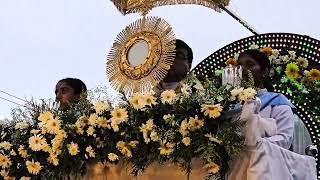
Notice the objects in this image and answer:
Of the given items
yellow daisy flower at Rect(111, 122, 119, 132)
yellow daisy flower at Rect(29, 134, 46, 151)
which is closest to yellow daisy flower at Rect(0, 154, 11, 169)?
yellow daisy flower at Rect(29, 134, 46, 151)

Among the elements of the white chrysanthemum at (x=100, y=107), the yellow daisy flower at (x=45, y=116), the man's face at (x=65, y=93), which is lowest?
the yellow daisy flower at (x=45, y=116)

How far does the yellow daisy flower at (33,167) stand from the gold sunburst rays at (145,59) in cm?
74

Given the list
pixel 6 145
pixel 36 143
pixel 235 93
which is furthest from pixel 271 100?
pixel 6 145

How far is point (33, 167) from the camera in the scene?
432 centimetres

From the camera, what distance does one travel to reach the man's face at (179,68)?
4855 mm

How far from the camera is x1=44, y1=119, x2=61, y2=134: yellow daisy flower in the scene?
426 centimetres

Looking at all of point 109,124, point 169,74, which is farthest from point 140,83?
point 109,124

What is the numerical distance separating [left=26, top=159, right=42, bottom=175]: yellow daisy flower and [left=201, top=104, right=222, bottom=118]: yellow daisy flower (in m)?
1.17

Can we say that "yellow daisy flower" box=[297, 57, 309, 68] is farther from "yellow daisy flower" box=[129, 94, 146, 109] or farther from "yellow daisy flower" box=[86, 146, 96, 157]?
"yellow daisy flower" box=[86, 146, 96, 157]

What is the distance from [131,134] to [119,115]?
5.2 inches

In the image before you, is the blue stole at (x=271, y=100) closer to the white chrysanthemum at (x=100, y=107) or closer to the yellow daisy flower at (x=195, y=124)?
the yellow daisy flower at (x=195, y=124)

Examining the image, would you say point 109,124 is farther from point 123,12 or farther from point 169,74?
point 123,12

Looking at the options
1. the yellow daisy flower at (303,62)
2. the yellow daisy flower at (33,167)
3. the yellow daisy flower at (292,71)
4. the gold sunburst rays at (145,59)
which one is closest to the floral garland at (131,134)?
the yellow daisy flower at (33,167)

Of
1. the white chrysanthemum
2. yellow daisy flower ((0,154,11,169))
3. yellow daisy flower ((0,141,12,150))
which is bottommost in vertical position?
yellow daisy flower ((0,154,11,169))
